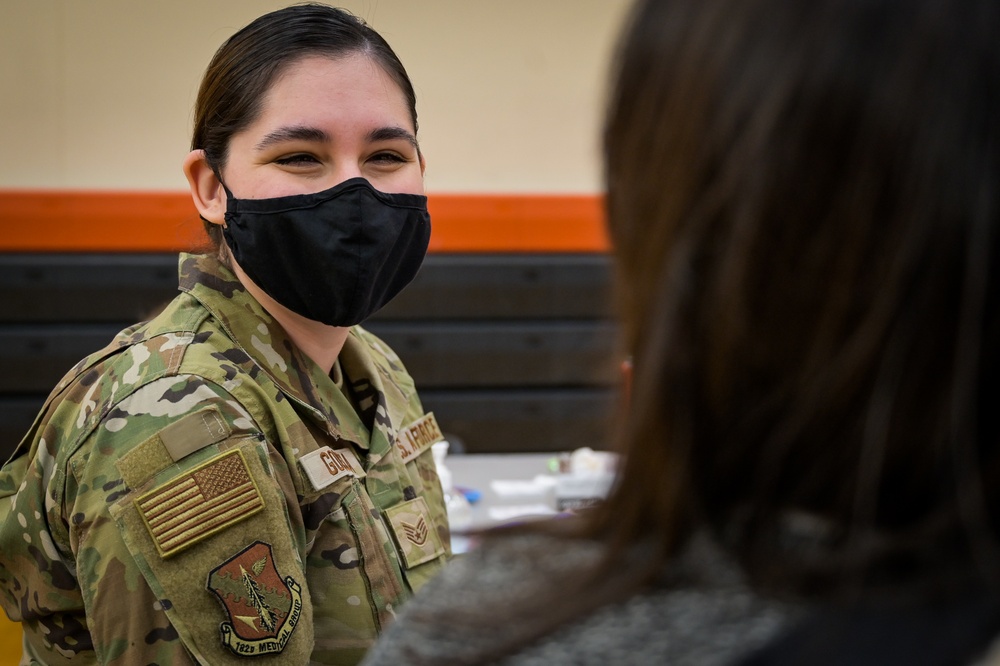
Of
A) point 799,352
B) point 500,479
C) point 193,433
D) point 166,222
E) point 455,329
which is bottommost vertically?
point 455,329

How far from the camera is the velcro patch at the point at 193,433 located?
1146 millimetres

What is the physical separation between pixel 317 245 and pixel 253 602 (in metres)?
0.53

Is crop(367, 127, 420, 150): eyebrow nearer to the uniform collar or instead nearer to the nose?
the nose

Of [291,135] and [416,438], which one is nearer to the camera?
[291,135]

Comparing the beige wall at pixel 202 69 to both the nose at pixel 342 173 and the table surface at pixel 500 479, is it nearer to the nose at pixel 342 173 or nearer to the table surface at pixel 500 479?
the table surface at pixel 500 479

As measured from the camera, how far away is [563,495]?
2.23m

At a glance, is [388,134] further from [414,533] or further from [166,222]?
[166,222]

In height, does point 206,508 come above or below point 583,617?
below

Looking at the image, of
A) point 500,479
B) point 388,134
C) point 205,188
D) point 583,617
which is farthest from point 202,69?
point 583,617

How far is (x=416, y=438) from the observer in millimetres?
1597

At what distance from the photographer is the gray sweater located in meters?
0.50

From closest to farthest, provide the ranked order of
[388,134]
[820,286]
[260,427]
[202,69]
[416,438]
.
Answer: [820,286] < [260,427] < [388,134] < [416,438] < [202,69]

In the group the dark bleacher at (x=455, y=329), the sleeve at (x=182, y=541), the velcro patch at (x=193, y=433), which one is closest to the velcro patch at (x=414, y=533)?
the sleeve at (x=182, y=541)

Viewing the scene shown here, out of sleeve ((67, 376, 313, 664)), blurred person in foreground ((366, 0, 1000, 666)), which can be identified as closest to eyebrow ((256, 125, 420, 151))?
sleeve ((67, 376, 313, 664))
